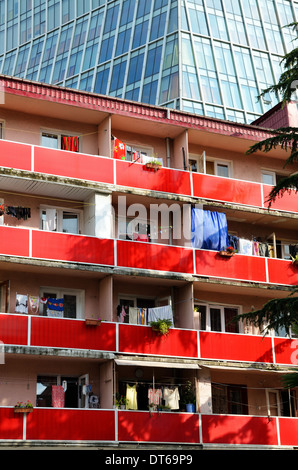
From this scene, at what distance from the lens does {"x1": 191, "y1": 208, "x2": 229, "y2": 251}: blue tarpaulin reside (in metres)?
38.4

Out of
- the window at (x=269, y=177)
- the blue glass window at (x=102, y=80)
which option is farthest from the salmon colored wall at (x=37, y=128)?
the blue glass window at (x=102, y=80)

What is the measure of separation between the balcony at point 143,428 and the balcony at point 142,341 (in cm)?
245

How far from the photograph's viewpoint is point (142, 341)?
35.2 metres

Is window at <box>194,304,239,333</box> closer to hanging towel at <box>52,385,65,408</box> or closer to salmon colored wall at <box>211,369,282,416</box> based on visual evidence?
salmon colored wall at <box>211,369,282,416</box>

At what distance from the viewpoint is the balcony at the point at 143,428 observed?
31.9 metres

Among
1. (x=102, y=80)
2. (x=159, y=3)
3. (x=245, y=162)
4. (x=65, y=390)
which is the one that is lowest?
(x=65, y=390)

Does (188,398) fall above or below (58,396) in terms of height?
above

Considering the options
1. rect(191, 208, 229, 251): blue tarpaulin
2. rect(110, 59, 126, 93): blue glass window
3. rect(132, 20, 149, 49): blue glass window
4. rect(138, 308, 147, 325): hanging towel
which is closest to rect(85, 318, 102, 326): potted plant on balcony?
rect(138, 308, 147, 325): hanging towel

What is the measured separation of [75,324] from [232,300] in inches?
323

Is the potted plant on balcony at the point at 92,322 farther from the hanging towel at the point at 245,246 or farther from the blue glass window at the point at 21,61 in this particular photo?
the blue glass window at the point at 21,61

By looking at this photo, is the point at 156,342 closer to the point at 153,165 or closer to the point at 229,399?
the point at 229,399

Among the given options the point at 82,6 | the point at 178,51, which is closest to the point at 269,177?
the point at 178,51

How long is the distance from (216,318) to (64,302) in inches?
270

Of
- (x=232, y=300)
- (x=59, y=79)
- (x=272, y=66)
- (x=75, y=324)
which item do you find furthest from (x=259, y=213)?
(x=59, y=79)
